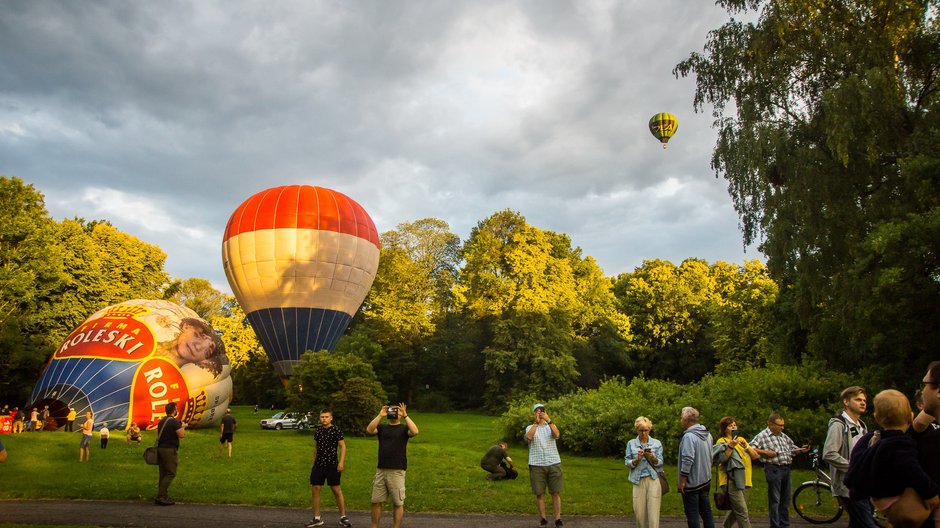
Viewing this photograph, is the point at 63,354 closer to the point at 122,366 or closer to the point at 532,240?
the point at 122,366

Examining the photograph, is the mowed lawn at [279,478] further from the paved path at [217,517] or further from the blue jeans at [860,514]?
the blue jeans at [860,514]

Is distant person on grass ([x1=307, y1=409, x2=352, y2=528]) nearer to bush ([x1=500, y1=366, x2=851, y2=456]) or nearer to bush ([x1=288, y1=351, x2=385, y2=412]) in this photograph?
bush ([x1=500, y1=366, x2=851, y2=456])

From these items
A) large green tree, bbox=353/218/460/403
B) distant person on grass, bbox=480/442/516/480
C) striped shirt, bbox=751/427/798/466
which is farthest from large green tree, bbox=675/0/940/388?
large green tree, bbox=353/218/460/403

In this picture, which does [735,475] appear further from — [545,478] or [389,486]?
[389,486]

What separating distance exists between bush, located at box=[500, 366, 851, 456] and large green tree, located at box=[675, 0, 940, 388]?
5.80 feet

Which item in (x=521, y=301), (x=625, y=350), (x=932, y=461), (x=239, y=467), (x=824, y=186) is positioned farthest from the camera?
(x=625, y=350)

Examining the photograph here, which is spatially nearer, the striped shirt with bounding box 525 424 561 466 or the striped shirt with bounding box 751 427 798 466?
the striped shirt with bounding box 751 427 798 466

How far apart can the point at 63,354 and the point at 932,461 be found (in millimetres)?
25813

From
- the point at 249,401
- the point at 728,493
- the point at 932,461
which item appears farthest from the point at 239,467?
the point at 249,401

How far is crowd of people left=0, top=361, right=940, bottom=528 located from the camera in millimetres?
4305

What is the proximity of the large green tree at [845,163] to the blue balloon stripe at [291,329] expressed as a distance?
22.6m

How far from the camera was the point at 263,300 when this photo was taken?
34656 millimetres

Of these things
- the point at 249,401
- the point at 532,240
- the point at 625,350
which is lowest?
the point at 249,401

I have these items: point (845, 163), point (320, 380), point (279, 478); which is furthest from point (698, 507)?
point (320, 380)
